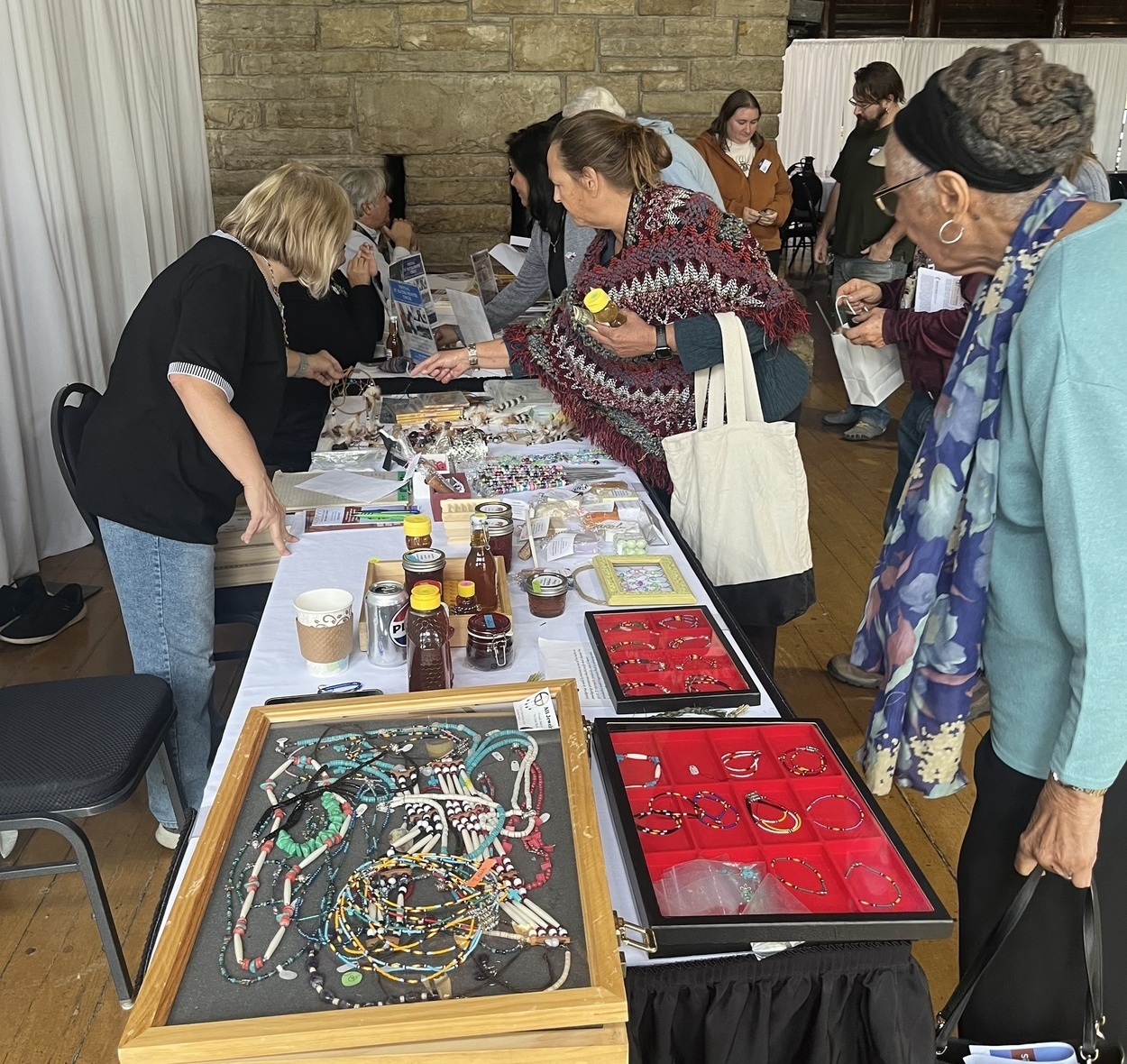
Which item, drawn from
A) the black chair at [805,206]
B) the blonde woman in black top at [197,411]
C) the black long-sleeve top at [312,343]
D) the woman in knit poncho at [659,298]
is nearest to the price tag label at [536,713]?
the blonde woman in black top at [197,411]

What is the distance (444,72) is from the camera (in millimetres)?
5363

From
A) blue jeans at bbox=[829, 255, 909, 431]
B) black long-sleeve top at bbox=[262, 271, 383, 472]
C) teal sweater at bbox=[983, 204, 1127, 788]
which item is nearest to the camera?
teal sweater at bbox=[983, 204, 1127, 788]

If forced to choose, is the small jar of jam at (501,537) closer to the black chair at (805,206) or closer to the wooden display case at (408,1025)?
the wooden display case at (408,1025)

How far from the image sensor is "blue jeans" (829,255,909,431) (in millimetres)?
5359

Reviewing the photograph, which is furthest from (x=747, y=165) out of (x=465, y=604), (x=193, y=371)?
(x=465, y=604)

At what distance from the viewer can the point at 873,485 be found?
4.79 metres

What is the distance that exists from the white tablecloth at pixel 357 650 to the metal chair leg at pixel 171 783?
489mm

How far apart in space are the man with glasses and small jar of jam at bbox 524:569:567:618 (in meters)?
3.97

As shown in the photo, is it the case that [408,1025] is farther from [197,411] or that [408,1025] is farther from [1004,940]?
[197,411]

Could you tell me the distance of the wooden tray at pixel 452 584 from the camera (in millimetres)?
1622

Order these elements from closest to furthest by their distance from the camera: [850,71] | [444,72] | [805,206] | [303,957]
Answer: [303,957] → [444,72] → [805,206] → [850,71]

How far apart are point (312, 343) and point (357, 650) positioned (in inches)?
68.1

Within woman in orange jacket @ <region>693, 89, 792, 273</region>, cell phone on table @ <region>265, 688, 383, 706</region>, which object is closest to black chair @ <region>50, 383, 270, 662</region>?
cell phone on table @ <region>265, 688, 383, 706</region>

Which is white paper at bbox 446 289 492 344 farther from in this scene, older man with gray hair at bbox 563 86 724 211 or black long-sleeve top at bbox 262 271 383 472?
Result: older man with gray hair at bbox 563 86 724 211
